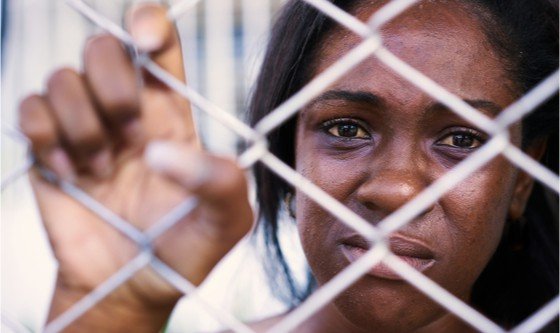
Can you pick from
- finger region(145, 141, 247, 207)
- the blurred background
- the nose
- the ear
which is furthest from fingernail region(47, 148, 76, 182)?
the blurred background

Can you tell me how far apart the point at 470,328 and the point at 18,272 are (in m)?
2.05

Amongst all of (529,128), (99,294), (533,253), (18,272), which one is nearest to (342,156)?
(529,128)

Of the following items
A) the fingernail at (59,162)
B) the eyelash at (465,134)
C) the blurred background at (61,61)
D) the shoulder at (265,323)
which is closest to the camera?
the fingernail at (59,162)

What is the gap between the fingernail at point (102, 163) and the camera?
722mm

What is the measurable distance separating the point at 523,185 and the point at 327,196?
64 centimetres

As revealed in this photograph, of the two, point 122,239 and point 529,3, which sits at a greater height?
point 529,3

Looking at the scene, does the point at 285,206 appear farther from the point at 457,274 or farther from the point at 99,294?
the point at 99,294

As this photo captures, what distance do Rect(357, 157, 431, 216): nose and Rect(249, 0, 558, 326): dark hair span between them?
264mm

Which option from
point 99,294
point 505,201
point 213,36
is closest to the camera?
point 99,294

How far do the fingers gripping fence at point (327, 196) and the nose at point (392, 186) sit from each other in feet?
0.68

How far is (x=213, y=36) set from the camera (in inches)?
141

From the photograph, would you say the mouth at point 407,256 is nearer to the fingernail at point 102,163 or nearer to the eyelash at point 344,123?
the eyelash at point 344,123

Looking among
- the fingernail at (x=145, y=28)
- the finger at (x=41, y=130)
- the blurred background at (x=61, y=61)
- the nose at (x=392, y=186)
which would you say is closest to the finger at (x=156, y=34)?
the fingernail at (x=145, y=28)

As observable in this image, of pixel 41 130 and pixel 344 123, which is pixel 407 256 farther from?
pixel 41 130
